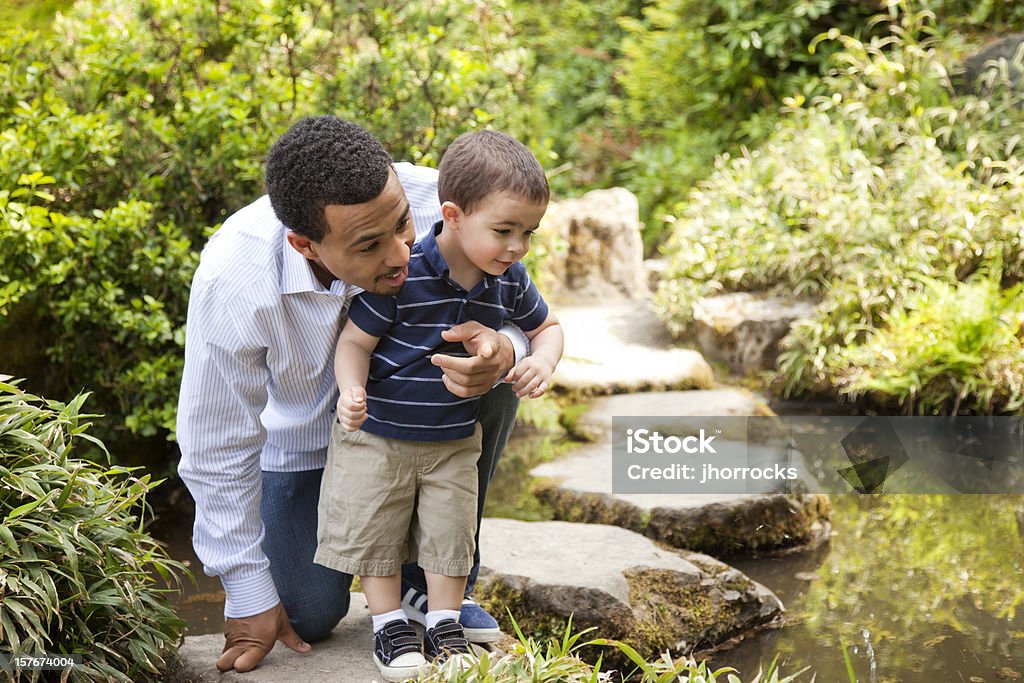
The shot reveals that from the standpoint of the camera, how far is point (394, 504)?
2301mm

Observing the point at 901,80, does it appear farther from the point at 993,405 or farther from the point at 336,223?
the point at 336,223

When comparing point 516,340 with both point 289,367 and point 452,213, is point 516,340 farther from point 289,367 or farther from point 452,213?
point 289,367

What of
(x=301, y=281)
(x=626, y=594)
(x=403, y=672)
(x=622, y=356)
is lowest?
(x=622, y=356)

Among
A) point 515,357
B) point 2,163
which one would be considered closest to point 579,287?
point 2,163

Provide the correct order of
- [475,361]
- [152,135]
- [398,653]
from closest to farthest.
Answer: [475,361]
[398,653]
[152,135]

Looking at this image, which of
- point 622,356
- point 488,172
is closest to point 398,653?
point 488,172

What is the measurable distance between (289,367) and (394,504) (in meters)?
0.41

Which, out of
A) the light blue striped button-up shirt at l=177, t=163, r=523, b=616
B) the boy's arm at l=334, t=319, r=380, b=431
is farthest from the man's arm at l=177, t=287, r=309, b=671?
the boy's arm at l=334, t=319, r=380, b=431

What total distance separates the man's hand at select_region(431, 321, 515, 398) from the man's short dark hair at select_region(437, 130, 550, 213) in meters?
0.27

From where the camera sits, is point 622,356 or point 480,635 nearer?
point 480,635

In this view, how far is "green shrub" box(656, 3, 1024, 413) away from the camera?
4863 millimetres

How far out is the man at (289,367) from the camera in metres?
2.08

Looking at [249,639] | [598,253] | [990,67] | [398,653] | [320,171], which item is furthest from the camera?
[598,253]

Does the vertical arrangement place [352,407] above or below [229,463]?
above
